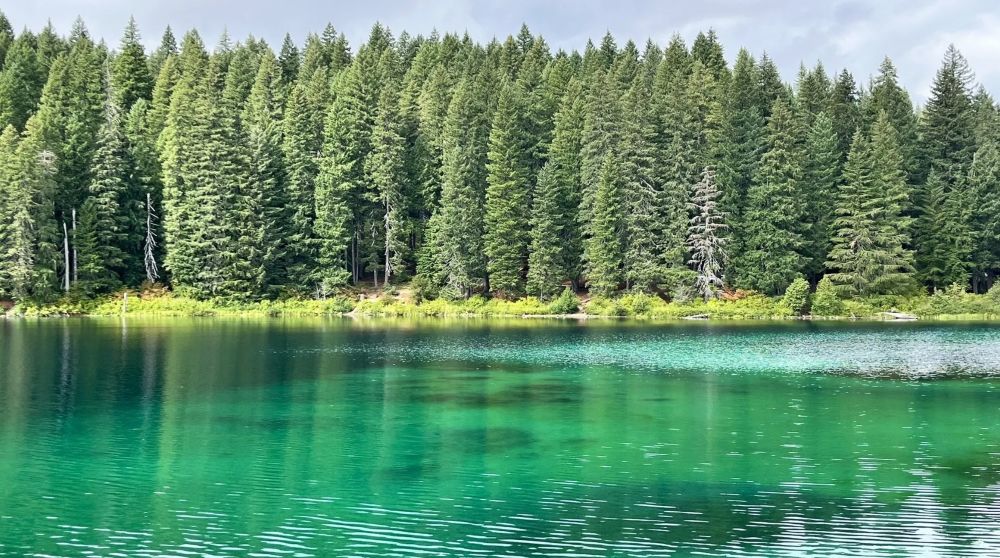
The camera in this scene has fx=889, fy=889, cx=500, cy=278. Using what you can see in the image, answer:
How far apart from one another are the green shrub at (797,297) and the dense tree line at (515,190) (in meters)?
2.67

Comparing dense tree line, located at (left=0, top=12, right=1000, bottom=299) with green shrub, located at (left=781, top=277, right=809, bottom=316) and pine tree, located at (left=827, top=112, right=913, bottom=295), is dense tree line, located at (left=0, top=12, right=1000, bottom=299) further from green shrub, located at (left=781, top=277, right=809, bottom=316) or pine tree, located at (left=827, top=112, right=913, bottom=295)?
green shrub, located at (left=781, top=277, right=809, bottom=316)

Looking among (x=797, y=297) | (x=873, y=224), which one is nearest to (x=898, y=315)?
(x=797, y=297)

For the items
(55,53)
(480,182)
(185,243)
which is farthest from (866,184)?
(55,53)

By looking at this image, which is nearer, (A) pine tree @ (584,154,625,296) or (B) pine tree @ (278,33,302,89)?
(A) pine tree @ (584,154,625,296)

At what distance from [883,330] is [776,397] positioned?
32.3m

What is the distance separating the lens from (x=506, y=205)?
77250 millimetres

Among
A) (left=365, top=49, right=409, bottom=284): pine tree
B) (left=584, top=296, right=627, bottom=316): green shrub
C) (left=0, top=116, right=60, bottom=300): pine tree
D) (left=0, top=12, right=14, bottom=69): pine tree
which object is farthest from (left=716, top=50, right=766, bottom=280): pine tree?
(left=0, top=12, right=14, bottom=69): pine tree

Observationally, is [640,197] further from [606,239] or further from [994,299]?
[994,299]

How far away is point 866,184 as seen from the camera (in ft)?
247

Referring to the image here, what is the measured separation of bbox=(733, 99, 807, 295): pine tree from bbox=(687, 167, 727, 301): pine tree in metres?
2.01

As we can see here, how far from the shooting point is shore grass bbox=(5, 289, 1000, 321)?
69875 mm

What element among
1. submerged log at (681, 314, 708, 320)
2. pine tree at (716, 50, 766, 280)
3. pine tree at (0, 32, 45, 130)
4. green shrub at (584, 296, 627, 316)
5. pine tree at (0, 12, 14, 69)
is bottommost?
submerged log at (681, 314, 708, 320)

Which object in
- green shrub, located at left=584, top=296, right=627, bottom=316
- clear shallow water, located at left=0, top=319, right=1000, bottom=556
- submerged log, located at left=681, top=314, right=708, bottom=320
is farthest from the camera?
green shrub, located at left=584, top=296, right=627, bottom=316

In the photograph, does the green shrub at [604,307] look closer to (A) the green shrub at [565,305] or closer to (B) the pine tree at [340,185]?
A: (A) the green shrub at [565,305]
